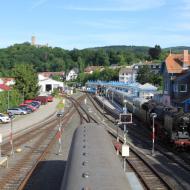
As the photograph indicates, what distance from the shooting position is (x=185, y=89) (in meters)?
61.9

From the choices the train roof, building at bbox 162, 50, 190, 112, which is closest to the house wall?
building at bbox 162, 50, 190, 112

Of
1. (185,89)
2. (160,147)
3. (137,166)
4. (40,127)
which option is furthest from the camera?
(185,89)

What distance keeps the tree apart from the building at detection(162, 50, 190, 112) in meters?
22.8

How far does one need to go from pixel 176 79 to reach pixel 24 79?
2710 cm

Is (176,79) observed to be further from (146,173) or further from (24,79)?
(146,173)

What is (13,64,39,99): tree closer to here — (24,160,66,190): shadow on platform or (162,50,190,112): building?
(162,50,190,112): building

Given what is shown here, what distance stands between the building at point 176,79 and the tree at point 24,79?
22.8 meters

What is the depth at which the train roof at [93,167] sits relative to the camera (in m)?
10.7

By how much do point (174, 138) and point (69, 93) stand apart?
103 metres

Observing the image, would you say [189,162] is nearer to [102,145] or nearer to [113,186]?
[102,145]

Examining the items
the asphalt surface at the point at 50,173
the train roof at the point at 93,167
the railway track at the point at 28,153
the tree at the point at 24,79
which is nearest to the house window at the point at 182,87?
the railway track at the point at 28,153

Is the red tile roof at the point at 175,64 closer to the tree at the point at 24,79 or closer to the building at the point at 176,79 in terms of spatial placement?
the building at the point at 176,79

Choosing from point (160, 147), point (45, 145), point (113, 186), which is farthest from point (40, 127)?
point (113, 186)

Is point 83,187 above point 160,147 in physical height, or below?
above
